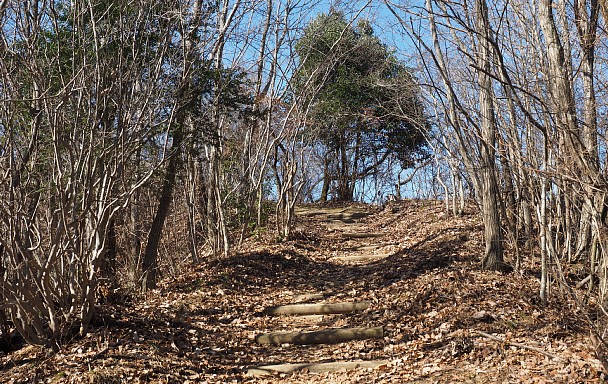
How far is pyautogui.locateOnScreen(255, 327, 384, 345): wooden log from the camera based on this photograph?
678cm

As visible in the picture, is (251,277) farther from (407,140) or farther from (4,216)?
(407,140)

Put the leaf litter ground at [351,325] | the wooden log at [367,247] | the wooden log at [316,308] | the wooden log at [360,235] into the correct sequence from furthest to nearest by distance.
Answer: the wooden log at [360,235]
the wooden log at [367,247]
the wooden log at [316,308]
the leaf litter ground at [351,325]

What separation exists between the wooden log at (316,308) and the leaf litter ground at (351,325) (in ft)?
0.40

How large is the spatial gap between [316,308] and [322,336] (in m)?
1.07

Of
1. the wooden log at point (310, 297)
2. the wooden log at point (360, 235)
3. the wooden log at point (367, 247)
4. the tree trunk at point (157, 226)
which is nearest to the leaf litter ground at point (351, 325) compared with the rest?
the wooden log at point (310, 297)

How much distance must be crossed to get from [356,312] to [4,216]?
447cm

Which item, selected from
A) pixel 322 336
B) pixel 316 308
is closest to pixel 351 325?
pixel 322 336

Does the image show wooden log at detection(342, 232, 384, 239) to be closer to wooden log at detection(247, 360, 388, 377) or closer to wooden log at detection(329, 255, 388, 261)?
wooden log at detection(329, 255, 388, 261)

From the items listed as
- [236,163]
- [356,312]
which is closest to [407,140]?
[236,163]

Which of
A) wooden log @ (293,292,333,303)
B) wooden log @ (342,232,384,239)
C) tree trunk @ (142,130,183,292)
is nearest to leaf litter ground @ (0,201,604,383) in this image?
wooden log @ (293,292,333,303)

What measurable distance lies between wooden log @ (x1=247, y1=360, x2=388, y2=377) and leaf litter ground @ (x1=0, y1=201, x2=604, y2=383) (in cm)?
10

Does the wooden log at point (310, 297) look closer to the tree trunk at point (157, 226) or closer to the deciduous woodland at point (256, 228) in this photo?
the deciduous woodland at point (256, 228)

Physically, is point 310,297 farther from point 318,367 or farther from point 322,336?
point 318,367

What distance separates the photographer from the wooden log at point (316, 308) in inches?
309
